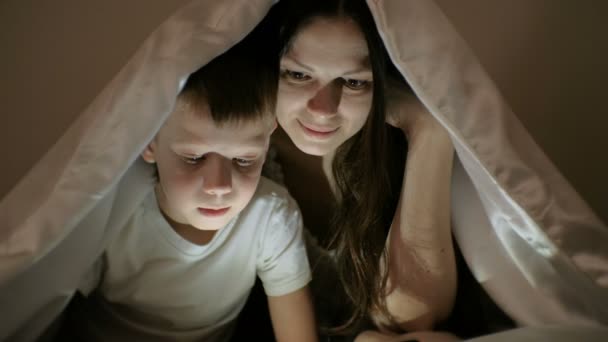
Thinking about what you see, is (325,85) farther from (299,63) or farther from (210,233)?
(210,233)

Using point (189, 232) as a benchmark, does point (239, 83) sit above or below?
above

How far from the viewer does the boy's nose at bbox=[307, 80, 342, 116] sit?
26.8 inches

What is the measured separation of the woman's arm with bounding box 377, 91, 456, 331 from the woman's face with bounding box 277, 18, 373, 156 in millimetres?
93

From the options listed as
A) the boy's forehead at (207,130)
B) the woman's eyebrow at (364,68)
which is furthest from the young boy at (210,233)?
the woman's eyebrow at (364,68)

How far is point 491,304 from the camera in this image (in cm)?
84

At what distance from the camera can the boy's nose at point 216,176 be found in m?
0.64

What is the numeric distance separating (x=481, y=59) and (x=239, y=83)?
0.57 m

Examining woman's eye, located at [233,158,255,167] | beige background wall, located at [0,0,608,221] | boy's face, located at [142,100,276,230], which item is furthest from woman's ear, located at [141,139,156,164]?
beige background wall, located at [0,0,608,221]

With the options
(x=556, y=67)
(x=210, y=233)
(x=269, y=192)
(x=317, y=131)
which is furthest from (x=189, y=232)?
(x=556, y=67)

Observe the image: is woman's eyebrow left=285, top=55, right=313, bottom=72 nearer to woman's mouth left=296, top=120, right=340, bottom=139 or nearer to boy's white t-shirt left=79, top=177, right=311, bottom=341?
woman's mouth left=296, top=120, right=340, bottom=139

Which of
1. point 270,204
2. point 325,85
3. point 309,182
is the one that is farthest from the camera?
point 309,182

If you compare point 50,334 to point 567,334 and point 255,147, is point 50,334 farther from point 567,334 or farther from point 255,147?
point 567,334

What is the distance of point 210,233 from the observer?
30.7 inches

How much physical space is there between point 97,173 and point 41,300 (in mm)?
199
